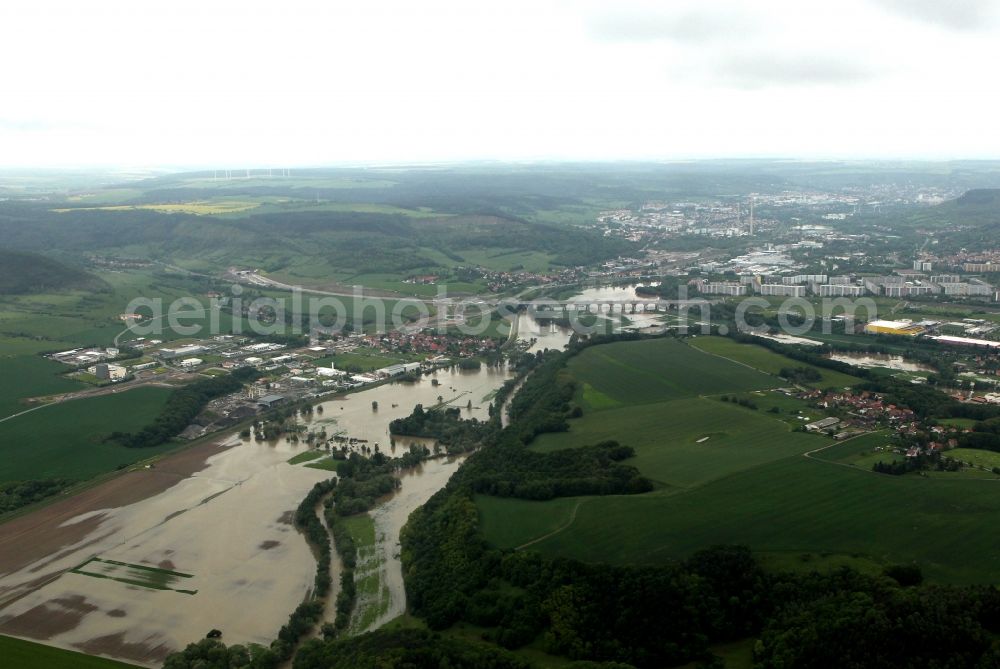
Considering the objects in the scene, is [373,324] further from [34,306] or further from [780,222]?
[780,222]

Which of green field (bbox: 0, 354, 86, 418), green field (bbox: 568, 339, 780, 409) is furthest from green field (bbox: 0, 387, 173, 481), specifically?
green field (bbox: 568, 339, 780, 409)

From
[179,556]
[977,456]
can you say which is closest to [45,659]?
[179,556]

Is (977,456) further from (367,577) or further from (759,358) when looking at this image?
(367,577)

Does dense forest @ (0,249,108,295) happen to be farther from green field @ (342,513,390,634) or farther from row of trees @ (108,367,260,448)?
green field @ (342,513,390,634)

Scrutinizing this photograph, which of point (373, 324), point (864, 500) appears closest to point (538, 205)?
point (373, 324)

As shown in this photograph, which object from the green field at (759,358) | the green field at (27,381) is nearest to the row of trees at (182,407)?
the green field at (27,381)

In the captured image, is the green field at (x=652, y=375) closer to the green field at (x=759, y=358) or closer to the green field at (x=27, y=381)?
the green field at (x=759, y=358)
